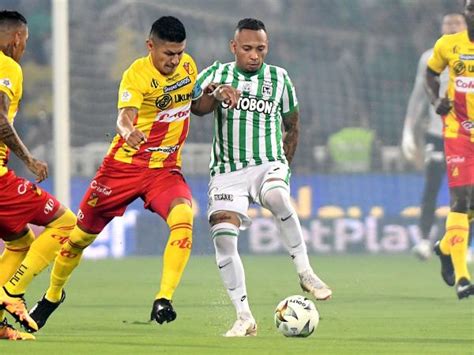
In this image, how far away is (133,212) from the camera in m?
19.4

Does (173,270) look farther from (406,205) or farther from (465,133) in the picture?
(406,205)

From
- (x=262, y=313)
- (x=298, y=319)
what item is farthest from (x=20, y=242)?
(x=262, y=313)

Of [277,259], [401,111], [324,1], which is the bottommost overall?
[277,259]

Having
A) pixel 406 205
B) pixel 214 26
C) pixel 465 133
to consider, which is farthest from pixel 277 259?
pixel 465 133

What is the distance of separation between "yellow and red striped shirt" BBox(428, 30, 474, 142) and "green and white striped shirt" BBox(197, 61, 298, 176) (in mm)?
3290

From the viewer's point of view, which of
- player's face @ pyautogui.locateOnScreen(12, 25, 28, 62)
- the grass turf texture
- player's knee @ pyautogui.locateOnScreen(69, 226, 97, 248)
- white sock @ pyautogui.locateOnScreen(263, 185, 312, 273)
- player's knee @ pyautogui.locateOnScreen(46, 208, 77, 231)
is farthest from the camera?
player's knee @ pyautogui.locateOnScreen(69, 226, 97, 248)

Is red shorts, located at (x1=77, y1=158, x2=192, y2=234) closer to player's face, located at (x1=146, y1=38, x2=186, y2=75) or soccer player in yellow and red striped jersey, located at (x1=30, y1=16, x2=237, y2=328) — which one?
soccer player in yellow and red striped jersey, located at (x1=30, y1=16, x2=237, y2=328)

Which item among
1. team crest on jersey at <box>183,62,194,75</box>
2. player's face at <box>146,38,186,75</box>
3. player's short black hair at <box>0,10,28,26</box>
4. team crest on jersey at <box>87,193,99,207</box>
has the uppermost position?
player's short black hair at <box>0,10,28,26</box>

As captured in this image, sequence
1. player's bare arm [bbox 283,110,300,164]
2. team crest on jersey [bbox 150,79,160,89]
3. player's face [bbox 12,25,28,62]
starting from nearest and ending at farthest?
player's face [bbox 12,25,28,62]
team crest on jersey [bbox 150,79,160,89]
player's bare arm [bbox 283,110,300,164]

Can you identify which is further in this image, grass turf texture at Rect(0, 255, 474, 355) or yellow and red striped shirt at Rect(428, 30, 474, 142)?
yellow and red striped shirt at Rect(428, 30, 474, 142)

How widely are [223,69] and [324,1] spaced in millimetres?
10633

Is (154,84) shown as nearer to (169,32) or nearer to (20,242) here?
(169,32)

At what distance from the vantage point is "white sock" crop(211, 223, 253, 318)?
9.38 meters

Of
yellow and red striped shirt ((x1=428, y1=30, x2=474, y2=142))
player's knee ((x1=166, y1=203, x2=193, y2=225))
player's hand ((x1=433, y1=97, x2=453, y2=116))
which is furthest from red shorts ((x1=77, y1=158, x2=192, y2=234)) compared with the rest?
yellow and red striped shirt ((x1=428, y1=30, x2=474, y2=142))
